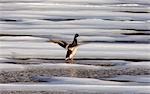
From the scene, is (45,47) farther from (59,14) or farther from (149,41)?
(59,14)

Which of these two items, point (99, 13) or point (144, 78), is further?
point (99, 13)

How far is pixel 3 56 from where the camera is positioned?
7105 millimetres

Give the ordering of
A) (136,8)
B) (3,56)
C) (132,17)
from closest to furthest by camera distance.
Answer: (3,56) → (132,17) → (136,8)

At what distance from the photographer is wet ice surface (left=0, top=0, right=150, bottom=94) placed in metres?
5.76

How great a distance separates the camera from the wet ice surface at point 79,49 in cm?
576

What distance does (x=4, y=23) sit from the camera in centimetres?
992

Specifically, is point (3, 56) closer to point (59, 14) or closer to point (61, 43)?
point (61, 43)

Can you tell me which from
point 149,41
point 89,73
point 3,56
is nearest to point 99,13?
point 149,41

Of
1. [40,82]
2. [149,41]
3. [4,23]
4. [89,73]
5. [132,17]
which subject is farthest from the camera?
[132,17]

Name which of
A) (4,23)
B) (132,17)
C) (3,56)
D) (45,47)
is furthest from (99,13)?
(3,56)

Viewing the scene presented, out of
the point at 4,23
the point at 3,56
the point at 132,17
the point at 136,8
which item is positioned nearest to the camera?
the point at 3,56

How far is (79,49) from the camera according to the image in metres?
7.70

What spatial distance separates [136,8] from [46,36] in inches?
134

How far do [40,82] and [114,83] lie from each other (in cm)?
69
